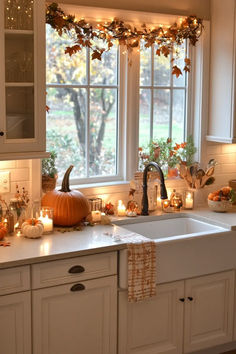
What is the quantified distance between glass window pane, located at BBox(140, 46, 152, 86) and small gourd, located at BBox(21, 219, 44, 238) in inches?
56.0

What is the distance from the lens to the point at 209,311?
3686 mm

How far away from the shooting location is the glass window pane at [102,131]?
3977 mm

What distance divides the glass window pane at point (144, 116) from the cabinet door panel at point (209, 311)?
114cm

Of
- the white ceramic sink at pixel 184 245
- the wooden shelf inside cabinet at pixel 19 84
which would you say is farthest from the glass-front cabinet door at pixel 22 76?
the white ceramic sink at pixel 184 245

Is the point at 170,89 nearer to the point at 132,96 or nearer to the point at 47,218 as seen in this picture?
the point at 132,96

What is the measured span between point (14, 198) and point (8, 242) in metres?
0.39

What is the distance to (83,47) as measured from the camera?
383 cm

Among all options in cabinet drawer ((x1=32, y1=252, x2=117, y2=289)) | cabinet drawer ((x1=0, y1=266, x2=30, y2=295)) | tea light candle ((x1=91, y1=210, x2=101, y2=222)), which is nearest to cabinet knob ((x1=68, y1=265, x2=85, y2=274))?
cabinet drawer ((x1=32, y1=252, x2=117, y2=289))

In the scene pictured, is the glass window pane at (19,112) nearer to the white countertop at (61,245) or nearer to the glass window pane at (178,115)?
the white countertop at (61,245)

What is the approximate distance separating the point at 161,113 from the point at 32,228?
1514 millimetres

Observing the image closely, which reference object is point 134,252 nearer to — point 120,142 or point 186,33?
point 120,142

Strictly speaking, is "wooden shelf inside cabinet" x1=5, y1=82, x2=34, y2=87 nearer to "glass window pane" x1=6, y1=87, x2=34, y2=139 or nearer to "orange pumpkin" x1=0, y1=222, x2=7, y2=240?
"glass window pane" x1=6, y1=87, x2=34, y2=139

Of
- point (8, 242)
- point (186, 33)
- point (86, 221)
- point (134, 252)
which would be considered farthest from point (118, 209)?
point (186, 33)

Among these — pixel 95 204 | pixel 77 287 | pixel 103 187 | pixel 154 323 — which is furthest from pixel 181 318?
pixel 103 187
